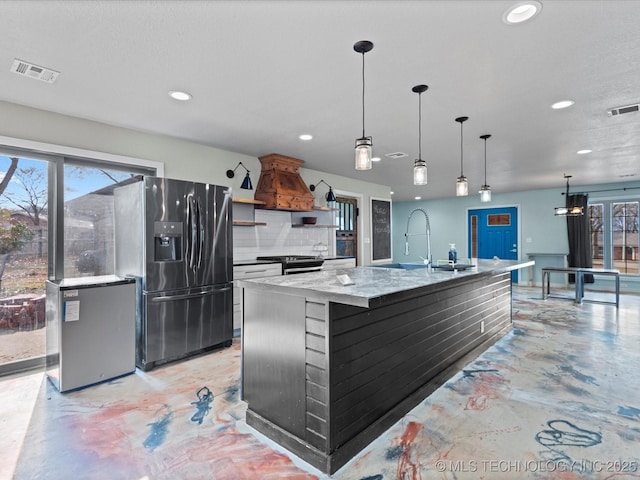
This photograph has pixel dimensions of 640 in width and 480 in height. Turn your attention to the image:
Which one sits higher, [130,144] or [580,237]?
[130,144]

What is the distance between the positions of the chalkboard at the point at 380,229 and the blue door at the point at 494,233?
10.9 feet

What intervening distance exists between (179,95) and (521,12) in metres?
2.56

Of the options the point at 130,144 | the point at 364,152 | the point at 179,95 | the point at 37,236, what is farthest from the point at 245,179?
the point at 364,152

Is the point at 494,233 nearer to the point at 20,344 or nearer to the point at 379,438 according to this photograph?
the point at 379,438

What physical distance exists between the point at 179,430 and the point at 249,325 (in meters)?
0.81

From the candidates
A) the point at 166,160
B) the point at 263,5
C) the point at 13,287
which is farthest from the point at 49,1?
the point at 13,287

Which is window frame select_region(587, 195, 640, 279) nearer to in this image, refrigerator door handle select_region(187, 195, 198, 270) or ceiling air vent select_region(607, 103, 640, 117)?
ceiling air vent select_region(607, 103, 640, 117)

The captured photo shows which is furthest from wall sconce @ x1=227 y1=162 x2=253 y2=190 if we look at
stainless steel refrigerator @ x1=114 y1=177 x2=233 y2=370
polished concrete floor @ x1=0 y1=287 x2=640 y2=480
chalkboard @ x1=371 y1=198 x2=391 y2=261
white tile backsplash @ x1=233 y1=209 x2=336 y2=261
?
chalkboard @ x1=371 y1=198 x2=391 y2=261

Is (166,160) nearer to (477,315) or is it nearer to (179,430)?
(179,430)

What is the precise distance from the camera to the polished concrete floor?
6.13 feet

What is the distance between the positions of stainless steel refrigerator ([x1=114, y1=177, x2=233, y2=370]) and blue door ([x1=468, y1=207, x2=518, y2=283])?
793 cm

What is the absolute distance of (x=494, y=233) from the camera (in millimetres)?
9391

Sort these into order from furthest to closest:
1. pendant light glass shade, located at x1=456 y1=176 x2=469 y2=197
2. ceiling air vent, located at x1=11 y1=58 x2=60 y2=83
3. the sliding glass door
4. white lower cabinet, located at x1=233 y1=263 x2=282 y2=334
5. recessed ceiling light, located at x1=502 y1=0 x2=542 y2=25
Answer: white lower cabinet, located at x1=233 y1=263 x2=282 y2=334
pendant light glass shade, located at x1=456 y1=176 x2=469 y2=197
the sliding glass door
ceiling air vent, located at x1=11 y1=58 x2=60 y2=83
recessed ceiling light, located at x1=502 y1=0 x2=542 y2=25

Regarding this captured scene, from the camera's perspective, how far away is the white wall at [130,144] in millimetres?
3158
